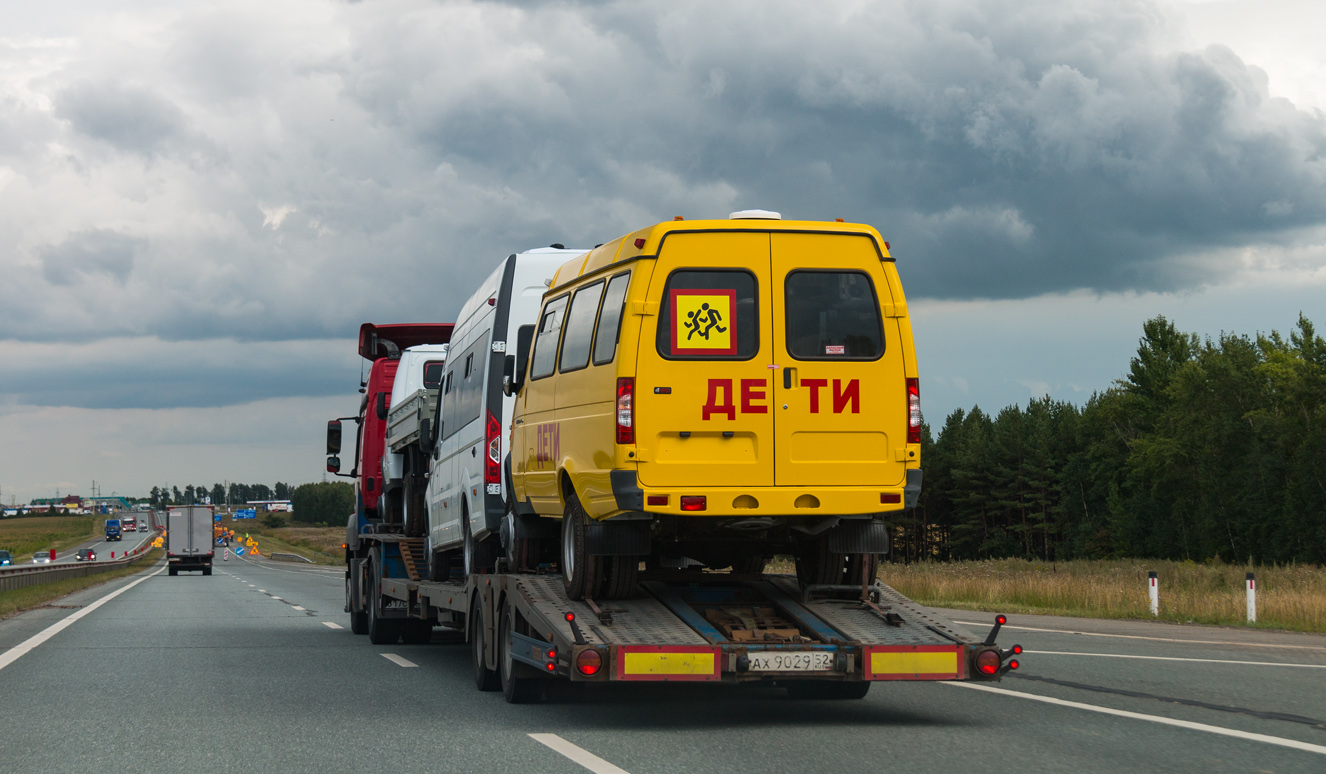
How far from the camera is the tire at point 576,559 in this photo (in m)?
8.80

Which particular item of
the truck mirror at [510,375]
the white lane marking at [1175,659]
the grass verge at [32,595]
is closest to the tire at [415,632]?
the truck mirror at [510,375]

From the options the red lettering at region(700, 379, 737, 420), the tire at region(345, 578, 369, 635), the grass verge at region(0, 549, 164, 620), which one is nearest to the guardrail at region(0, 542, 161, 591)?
the grass verge at region(0, 549, 164, 620)

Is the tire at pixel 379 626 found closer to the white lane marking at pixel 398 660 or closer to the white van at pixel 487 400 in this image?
the white lane marking at pixel 398 660

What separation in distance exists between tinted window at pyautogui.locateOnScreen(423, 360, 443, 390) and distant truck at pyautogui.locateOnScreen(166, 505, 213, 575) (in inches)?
2026

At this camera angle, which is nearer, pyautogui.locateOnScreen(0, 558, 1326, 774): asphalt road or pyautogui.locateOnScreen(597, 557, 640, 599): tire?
pyautogui.locateOnScreen(0, 558, 1326, 774): asphalt road

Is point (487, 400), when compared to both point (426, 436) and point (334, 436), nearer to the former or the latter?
point (426, 436)

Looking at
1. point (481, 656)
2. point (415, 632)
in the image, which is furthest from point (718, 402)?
point (415, 632)

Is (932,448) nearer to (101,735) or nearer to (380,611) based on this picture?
(380,611)

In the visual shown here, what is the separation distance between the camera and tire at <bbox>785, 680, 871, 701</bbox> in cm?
1004

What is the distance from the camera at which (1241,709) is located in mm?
9086

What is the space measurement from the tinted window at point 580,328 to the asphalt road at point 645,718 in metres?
2.43

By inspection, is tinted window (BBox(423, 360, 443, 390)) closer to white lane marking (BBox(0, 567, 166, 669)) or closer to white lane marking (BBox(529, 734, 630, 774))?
white lane marking (BBox(0, 567, 166, 669))

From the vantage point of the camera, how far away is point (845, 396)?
27.4 feet

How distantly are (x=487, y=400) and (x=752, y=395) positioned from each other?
416cm
